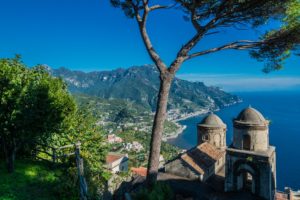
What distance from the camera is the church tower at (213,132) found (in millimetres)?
22266

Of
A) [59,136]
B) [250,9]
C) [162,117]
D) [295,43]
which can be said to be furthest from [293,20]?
[59,136]

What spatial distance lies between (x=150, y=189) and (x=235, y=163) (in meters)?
8.57

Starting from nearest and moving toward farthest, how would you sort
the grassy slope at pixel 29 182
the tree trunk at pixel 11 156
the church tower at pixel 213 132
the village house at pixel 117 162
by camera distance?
the grassy slope at pixel 29 182 < the tree trunk at pixel 11 156 < the church tower at pixel 213 132 < the village house at pixel 117 162

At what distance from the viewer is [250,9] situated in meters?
8.58

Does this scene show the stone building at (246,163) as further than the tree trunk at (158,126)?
Yes

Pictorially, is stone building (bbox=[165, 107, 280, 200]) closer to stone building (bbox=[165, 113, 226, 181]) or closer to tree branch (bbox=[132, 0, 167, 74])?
stone building (bbox=[165, 113, 226, 181])

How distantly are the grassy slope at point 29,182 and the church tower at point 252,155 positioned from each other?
9496 mm

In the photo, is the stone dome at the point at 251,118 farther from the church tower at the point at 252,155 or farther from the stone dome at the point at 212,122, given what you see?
the stone dome at the point at 212,122

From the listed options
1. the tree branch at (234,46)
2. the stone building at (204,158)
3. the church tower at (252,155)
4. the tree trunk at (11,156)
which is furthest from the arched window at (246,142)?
the tree trunk at (11,156)

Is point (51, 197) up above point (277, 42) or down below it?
below

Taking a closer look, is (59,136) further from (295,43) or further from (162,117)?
(295,43)

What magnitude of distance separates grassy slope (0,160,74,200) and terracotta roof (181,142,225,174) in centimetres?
898

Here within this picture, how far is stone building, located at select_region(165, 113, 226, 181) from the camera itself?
650 inches

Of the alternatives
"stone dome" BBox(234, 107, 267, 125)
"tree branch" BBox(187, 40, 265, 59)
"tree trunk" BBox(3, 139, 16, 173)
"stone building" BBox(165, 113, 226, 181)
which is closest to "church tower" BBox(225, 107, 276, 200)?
"stone dome" BBox(234, 107, 267, 125)
